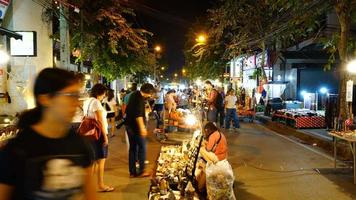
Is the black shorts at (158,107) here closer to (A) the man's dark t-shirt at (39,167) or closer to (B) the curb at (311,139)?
(B) the curb at (311,139)

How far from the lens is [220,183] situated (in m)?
6.53

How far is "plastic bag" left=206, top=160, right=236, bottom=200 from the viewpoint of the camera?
6516mm

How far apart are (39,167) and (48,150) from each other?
0.11 m

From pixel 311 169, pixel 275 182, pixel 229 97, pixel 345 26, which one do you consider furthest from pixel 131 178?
pixel 229 97

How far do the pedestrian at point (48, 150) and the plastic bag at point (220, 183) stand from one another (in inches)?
164

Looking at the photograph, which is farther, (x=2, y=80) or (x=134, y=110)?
(x=2, y=80)

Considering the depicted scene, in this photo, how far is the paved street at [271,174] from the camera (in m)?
7.47

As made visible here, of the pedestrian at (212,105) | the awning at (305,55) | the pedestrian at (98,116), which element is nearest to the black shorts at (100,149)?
the pedestrian at (98,116)

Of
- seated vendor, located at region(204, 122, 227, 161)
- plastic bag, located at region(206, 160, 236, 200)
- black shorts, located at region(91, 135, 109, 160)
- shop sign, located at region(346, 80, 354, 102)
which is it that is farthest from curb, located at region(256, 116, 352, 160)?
black shorts, located at region(91, 135, 109, 160)

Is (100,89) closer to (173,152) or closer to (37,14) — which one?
(173,152)

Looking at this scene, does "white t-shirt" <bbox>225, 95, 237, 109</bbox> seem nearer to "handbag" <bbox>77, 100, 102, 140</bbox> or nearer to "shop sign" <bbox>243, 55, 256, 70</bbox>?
"handbag" <bbox>77, 100, 102, 140</bbox>

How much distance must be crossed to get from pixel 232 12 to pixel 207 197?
1787cm

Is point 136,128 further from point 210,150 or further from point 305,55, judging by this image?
point 305,55

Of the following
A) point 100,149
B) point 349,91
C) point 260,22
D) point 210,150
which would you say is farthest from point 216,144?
point 260,22
